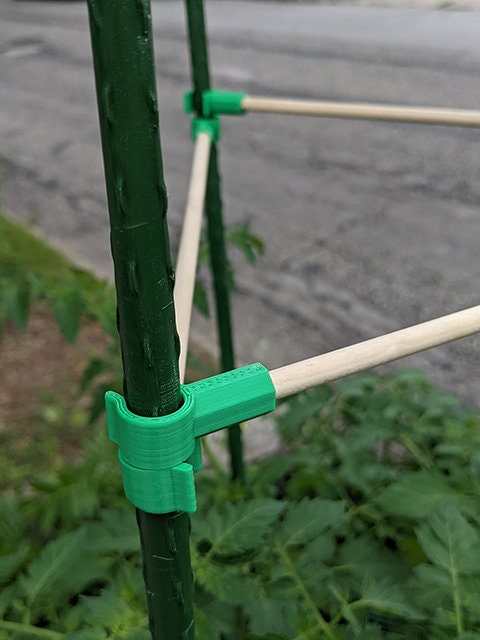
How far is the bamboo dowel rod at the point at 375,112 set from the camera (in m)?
1.17

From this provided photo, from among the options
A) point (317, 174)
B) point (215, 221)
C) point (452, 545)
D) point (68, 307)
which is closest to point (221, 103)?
point (215, 221)

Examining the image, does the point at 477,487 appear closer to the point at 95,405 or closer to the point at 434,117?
the point at 434,117

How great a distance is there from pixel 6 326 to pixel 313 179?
1.93 metres

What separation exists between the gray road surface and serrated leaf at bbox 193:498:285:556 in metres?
1.46

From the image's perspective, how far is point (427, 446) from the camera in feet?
5.49

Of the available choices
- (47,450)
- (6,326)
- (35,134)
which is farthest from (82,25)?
(47,450)

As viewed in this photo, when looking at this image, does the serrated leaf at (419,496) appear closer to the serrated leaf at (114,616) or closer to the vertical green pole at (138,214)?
the serrated leaf at (114,616)

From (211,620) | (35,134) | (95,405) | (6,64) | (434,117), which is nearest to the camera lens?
(211,620)

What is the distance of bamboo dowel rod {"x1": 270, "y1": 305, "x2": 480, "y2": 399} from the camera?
26.2 inches

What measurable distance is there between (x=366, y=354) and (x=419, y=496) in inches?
25.1

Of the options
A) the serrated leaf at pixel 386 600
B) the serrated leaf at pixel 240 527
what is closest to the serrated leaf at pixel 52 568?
the serrated leaf at pixel 240 527

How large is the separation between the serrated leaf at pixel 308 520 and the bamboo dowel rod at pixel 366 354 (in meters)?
0.46

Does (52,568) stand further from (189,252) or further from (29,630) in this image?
(189,252)

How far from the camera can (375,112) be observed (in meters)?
1.27
